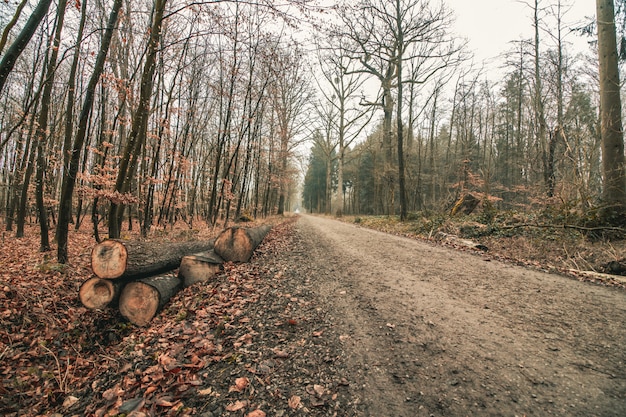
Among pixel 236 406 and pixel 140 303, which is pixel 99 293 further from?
pixel 236 406

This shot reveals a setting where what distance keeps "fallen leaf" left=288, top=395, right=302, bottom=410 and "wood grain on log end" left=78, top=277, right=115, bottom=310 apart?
3608mm

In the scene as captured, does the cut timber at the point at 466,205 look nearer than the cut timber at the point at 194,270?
No

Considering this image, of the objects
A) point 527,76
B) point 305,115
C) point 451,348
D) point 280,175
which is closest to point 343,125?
point 305,115

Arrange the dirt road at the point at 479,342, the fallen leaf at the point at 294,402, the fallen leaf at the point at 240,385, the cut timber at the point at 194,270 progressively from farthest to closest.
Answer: the cut timber at the point at 194,270 → the fallen leaf at the point at 240,385 → the fallen leaf at the point at 294,402 → the dirt road at the point at 479,342

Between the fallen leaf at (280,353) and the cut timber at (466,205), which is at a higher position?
the cut timber at (466,205)

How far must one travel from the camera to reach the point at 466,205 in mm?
13078

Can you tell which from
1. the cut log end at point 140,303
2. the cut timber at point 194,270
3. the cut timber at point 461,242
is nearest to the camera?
the cut log end at point 140,303

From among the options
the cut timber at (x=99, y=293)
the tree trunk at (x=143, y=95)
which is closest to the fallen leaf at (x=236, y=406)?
the cut timber at (x=99, y=293)

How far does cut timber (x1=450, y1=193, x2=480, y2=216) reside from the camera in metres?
13.0

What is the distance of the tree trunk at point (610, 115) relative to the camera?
6.89 m

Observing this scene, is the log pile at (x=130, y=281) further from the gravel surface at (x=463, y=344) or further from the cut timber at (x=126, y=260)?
the gravel surface at (x=463, y=344)

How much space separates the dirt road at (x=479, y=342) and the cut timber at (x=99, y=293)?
3.17m

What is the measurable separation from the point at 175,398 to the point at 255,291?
221cm

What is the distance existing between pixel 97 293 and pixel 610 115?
12.8 m
